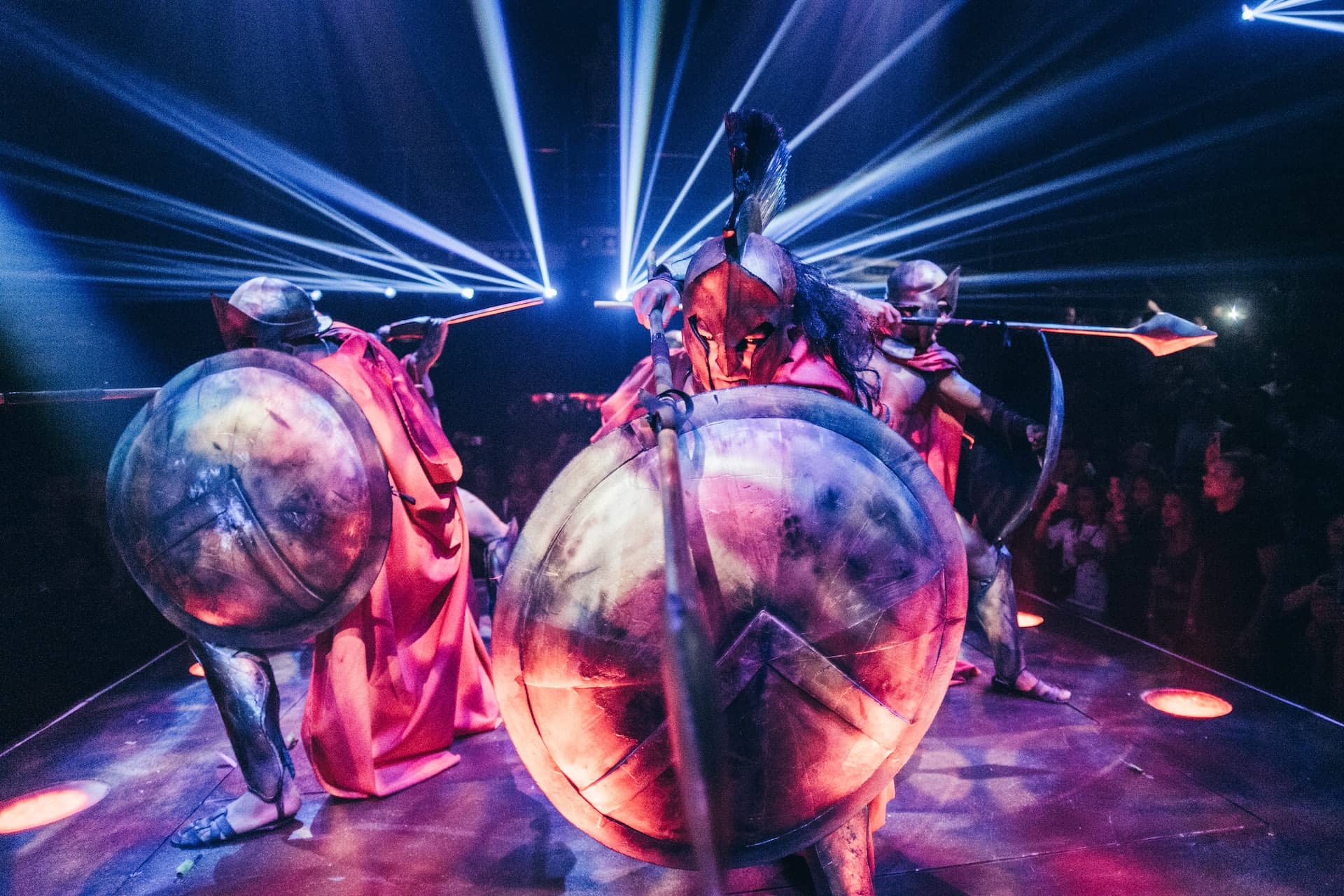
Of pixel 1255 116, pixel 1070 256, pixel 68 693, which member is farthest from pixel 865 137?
pixel 68 693

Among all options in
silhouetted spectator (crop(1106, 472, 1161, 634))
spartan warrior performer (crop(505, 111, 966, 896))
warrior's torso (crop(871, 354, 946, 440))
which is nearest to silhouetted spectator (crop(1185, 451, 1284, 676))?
silhouetted spectator (crop(1106, 472, 1161, 634))

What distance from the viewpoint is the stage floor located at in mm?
2422

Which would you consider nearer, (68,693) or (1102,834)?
(1102,834)

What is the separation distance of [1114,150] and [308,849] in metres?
7.28

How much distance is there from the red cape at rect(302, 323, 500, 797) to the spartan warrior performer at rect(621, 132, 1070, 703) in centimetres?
111

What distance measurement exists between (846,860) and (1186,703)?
3189 millimetres

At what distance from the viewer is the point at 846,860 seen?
1742 mm

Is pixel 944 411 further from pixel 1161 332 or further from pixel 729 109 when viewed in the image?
pixel 729 109

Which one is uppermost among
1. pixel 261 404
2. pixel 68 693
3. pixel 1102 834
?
pixel 261 404

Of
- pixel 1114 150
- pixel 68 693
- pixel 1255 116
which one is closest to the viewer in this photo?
pixel 68 693

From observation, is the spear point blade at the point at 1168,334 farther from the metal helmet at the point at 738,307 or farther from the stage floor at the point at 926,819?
the stage floor at the point at 926,819

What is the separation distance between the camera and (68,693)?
4383 mm

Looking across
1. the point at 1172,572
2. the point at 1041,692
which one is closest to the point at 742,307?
the point at 1041,692

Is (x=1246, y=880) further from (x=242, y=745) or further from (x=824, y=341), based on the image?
(x=242, y=745)
